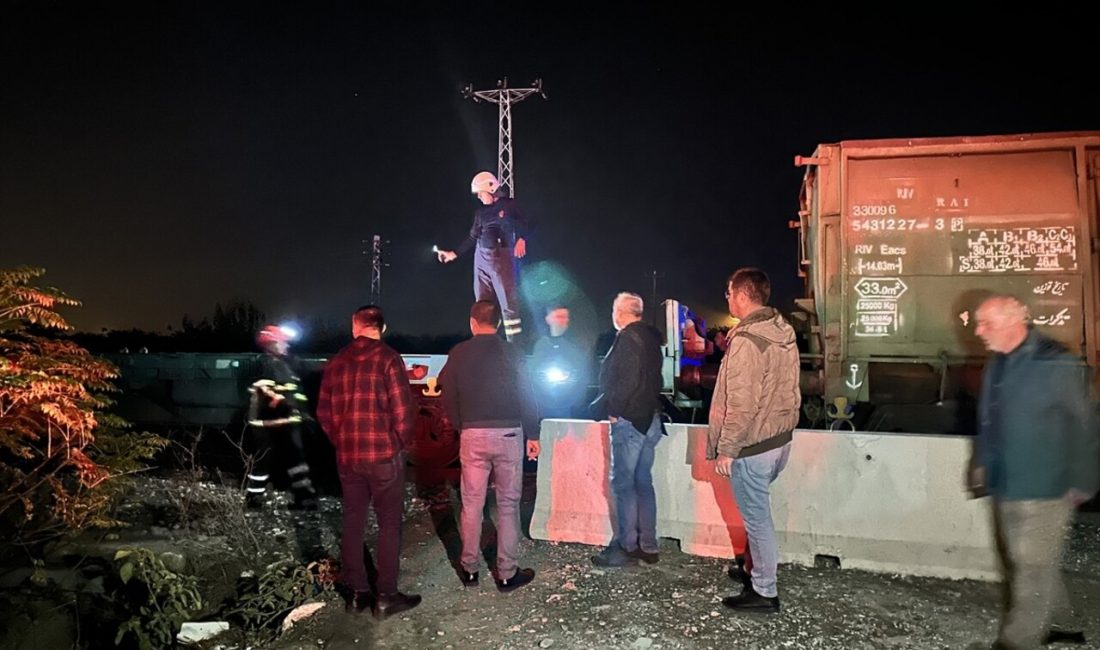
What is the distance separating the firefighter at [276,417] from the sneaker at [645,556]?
3.44m

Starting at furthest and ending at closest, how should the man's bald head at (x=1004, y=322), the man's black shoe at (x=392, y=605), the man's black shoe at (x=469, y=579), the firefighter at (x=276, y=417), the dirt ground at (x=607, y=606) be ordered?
1. the firefighter at (x=276, y=417)
2. the man's black shoe at (x=469, y=579)
3. the man's black shoe at (x=392, y=605)
4. the dirt ground at (x=607, y=606)
5. the man's bald head at (x=1004, y=322)

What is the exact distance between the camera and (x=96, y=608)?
16.4ft

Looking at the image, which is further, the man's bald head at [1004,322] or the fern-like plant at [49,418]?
the fern-like plant at [49,418]

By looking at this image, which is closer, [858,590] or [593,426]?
[858,590]

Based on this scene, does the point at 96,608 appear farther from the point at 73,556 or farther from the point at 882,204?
the point at 882,204

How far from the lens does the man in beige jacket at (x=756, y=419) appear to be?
13.5 feet

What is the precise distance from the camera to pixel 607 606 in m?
4.39

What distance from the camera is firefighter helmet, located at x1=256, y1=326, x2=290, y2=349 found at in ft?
23.3

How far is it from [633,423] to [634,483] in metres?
0.46

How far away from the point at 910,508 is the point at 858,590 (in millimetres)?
695

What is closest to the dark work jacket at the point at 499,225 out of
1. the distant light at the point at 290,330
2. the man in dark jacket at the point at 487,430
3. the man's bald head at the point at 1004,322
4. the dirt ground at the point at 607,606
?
the distant light at the point at 290,330

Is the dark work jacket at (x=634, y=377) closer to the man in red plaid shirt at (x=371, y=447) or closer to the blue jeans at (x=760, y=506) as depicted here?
the blue jeans at (x=760, y=506)

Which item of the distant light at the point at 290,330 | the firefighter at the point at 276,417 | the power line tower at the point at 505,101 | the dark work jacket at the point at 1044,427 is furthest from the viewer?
the power line tower at the point at 505,101

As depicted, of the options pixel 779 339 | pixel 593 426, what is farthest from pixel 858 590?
pixel 593 426
